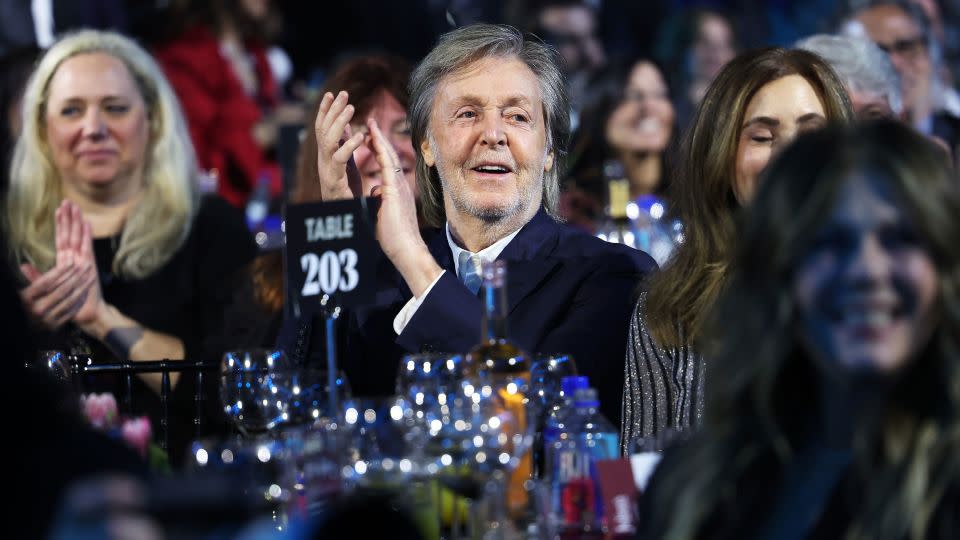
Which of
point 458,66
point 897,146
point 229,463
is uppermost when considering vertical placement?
point 458,66

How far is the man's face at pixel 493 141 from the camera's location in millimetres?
3701

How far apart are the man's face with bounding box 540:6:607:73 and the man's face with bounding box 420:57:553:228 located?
12.9 ft

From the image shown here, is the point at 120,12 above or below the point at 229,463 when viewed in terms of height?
above

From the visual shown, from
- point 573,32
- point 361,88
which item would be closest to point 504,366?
point 361,88

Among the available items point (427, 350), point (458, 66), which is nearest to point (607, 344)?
point (427, 350)

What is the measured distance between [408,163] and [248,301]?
558 mm

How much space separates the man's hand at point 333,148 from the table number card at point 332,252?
1.89ft

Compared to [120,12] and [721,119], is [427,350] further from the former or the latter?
[120,12]

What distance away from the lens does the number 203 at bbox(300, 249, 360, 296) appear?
3082mm

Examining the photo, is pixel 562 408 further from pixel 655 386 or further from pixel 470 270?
pixel 470 270

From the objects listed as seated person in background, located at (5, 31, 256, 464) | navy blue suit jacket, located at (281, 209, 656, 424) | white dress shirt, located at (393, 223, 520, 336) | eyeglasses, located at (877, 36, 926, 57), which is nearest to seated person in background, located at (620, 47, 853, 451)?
navy blue suit jacket, located at (281, 209, 656, 424)

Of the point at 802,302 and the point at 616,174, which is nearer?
the point at 802,302

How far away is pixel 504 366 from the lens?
9.16 feet

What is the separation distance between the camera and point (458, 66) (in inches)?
149
